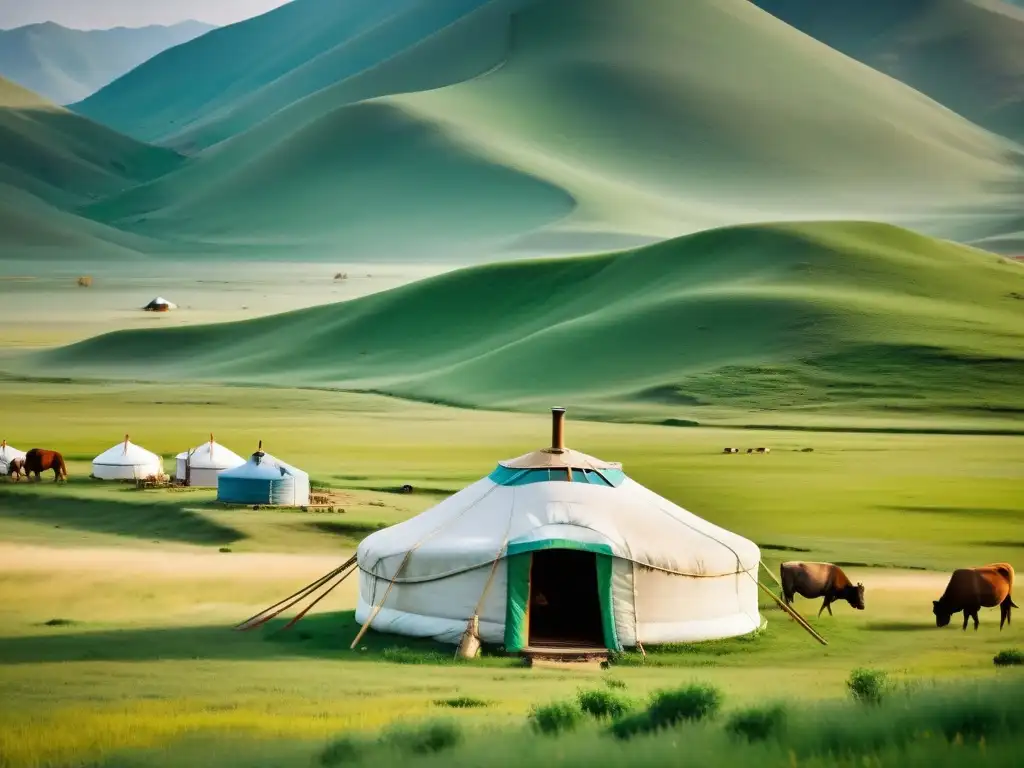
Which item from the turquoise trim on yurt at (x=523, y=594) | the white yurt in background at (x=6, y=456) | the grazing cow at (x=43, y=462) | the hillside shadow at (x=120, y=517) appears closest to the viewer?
the turquoise trim on yurt at (x=523, y=594)

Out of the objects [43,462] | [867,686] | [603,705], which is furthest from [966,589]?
[43,462]

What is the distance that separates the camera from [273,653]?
65.3ft

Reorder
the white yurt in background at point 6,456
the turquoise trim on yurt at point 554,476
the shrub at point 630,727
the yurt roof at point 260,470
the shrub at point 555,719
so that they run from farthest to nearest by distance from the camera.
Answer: the white yurt in background at point 6,456, the yurt roof at point 260,470, the turquoise trim on yurt at point 554,476, the shrub at point 555,719, the shrub at point 630,727

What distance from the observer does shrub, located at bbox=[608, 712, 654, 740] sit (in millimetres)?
12695

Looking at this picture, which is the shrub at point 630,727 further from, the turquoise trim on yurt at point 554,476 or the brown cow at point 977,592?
the brown cow at point 977,592

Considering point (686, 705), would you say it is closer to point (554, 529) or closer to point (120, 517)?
point (554, 529)

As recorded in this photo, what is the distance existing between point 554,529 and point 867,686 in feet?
19.7

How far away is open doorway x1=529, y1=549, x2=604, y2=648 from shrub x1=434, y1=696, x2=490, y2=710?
13.8 ft

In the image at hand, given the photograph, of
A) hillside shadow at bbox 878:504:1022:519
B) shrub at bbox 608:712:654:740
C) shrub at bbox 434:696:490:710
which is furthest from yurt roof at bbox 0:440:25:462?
shrub at bbox 608:712:654:740

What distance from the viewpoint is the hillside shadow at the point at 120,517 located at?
3152 centimetres

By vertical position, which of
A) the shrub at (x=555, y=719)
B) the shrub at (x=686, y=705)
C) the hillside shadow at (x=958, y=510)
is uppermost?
the hillside shadow at (x=958, y=510)

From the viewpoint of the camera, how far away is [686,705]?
13578mm

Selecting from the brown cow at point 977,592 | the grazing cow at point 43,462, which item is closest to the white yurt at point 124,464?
the grazing cow at point 43,462

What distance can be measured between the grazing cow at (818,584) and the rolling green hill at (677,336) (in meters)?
42.5
